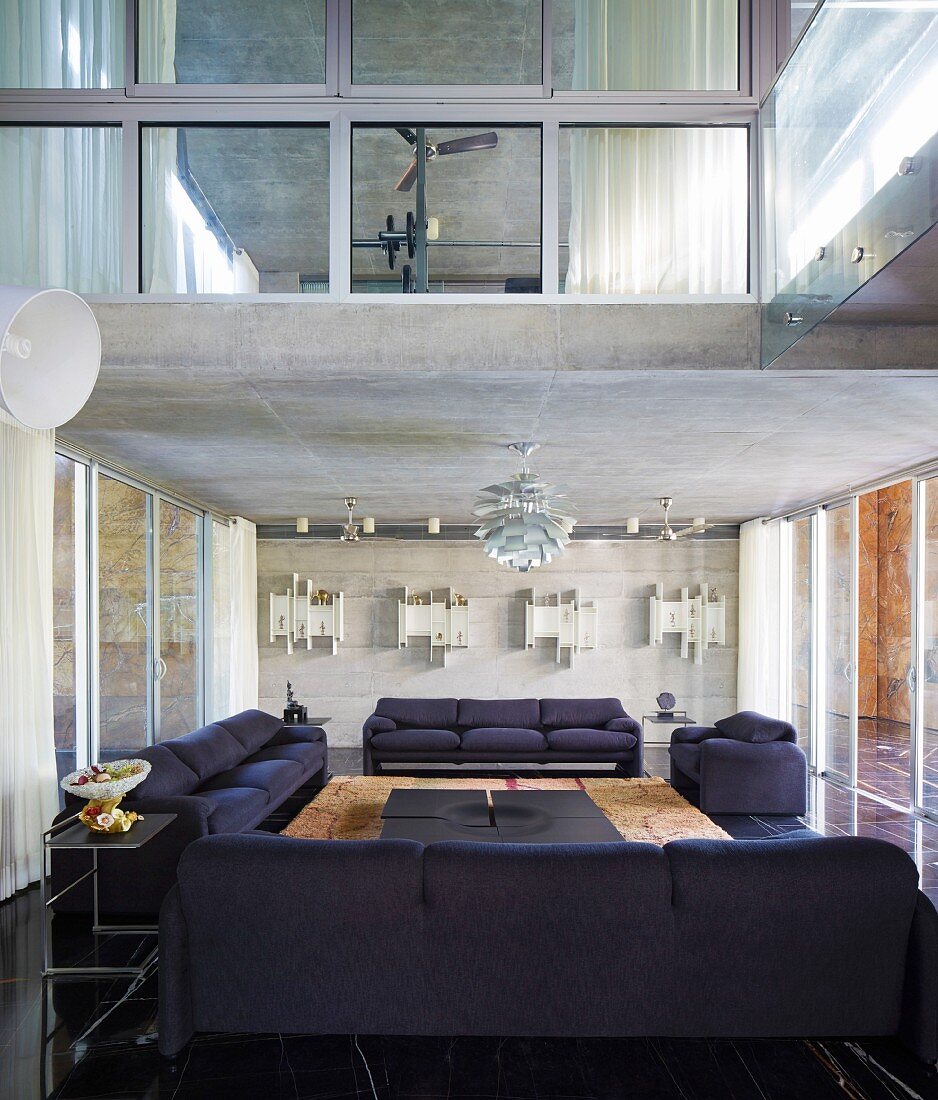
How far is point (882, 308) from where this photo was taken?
2959 millimetres

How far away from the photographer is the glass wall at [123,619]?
5.98m

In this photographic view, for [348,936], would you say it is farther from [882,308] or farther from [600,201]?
[600,201]

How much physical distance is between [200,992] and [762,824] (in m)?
4.38

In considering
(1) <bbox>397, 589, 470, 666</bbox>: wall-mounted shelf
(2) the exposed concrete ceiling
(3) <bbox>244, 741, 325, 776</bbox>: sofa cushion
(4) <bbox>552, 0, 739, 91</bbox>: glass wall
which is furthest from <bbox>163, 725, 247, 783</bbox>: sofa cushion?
(4) <bbox>552, 0, 739, 91</bbox>: glass wall

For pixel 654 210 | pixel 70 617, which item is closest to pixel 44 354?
pixel 654 210

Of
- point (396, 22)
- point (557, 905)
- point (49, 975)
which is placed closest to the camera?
point (557, 905)

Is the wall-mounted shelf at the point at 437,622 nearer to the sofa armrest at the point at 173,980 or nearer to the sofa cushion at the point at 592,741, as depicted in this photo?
the sofa cushion at the point at 592,741

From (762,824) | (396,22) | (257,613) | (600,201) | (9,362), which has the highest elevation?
(396,22)

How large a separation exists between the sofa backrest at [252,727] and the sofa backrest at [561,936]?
394 cm

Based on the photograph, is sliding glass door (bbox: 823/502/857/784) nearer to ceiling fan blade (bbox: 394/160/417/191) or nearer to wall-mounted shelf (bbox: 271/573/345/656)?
ceiling fan blade (bbox: 394/160/417/191)

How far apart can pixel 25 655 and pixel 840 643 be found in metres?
6.79

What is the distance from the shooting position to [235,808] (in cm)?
488

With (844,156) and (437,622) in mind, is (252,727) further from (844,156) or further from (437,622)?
(844,156)

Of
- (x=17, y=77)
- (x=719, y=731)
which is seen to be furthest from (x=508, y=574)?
(x=17, y=77)
